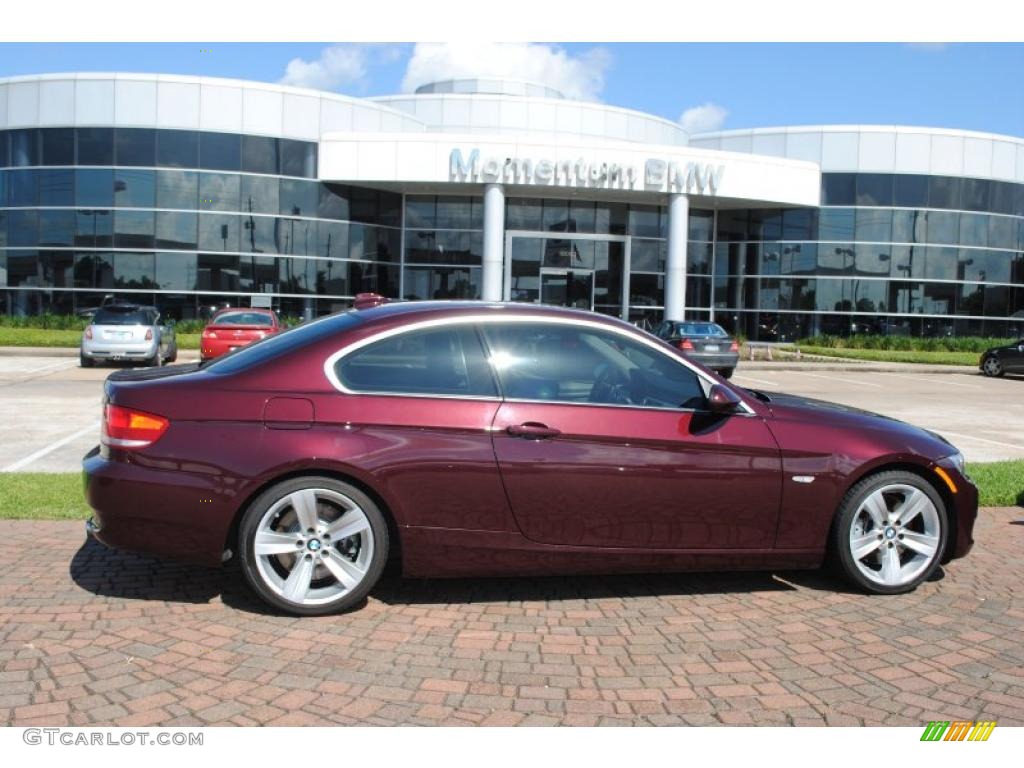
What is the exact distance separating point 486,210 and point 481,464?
28.6m

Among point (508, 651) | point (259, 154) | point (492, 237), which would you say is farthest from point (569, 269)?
point (508, 651)

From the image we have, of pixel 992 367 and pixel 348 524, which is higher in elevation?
pixel 992 367

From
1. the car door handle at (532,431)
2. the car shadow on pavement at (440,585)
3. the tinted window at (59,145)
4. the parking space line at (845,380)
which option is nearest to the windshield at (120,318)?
the tinted window at (59,145)

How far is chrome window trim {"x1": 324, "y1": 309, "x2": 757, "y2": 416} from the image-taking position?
4.82 metres

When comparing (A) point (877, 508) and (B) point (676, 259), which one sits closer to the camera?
(A) point (877, 508)

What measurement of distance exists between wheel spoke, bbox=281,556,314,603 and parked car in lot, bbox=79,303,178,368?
1725cm

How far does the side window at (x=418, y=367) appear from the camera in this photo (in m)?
4.84

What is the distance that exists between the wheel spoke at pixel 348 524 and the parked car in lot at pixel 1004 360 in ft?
85.5

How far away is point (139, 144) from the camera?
100 ft

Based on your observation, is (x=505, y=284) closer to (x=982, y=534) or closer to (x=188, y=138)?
(x=188, y=138)

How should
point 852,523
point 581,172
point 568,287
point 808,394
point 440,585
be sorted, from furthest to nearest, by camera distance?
point 568,287 → point 581,172 → point 808,394 → point 440,585 → point 852,523

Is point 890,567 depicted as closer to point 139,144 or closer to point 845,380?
point 845,380

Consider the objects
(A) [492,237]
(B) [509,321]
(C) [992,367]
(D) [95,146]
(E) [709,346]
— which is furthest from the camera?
(A) [492,237]

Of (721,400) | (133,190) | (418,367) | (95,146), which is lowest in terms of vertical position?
(721,400)
